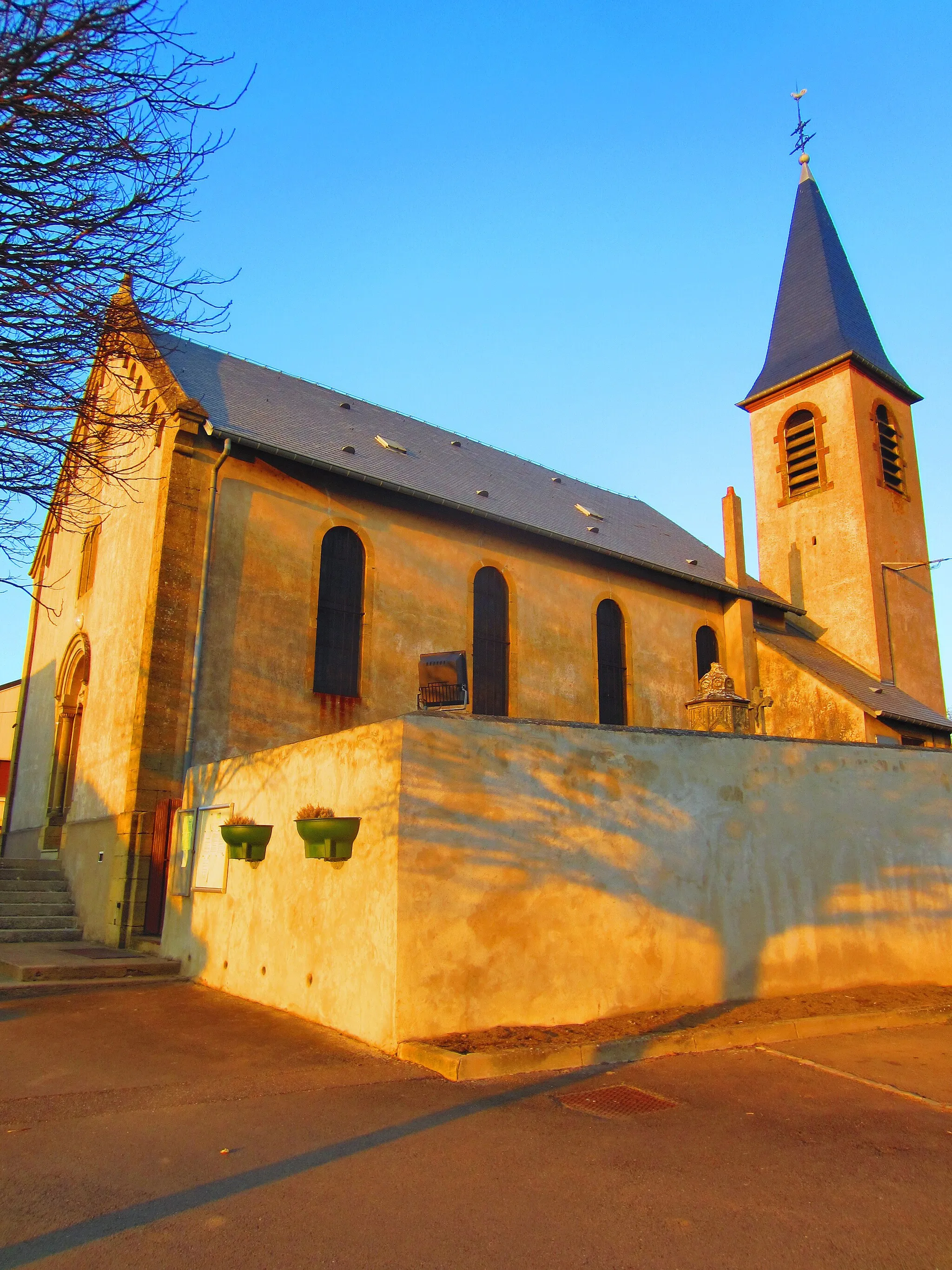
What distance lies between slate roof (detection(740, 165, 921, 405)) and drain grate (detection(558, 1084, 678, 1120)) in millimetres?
23043

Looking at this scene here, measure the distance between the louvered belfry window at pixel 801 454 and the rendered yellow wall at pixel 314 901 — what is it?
19.6 metres

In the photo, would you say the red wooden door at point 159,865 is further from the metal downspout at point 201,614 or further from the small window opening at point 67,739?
the small window opening at point 67,739

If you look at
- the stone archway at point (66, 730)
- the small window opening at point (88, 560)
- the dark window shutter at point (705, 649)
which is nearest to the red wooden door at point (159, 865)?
the stone archway at point (66, 730)

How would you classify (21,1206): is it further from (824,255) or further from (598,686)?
(824,255)

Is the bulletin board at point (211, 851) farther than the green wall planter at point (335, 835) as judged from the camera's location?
Yes

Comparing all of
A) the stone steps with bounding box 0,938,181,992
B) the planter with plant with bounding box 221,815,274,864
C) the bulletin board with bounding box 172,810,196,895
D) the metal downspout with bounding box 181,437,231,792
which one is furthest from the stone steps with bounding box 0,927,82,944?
the planter with plant with bounding box 221,815,274,864

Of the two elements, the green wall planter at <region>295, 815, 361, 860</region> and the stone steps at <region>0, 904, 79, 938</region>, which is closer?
A: the green wall planter at <region>295, 815, 361, 860</region>

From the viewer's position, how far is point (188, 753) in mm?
12750

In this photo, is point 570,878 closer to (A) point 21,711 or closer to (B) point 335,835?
(B) point 335,835

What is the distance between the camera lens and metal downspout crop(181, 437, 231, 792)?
1279 cm

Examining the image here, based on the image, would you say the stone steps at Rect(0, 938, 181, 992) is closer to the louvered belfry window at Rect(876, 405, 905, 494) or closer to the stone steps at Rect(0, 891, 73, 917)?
the stone steps at Rect(0, 891, 73, 917)

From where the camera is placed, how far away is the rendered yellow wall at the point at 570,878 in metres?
7.02

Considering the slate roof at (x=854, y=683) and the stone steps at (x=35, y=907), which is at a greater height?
the slate roof at (x=854, y=683)

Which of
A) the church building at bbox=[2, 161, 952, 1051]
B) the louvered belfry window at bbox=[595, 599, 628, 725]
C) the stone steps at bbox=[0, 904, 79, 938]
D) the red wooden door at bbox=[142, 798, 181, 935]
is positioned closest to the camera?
the red wooden door at bbox=[142, 798, 181, 935]
